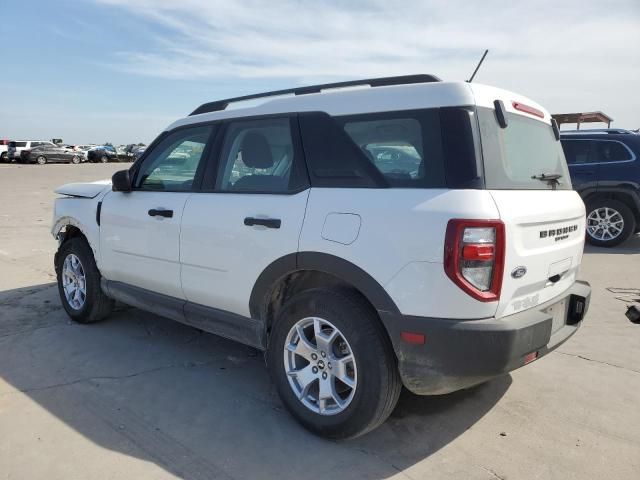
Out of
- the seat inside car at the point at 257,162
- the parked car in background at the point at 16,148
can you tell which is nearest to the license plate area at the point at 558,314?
the seat inside car at the point at 257,162

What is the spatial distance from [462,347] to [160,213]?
2.38 m

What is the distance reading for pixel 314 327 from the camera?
9.63 ft

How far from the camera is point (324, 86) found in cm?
330

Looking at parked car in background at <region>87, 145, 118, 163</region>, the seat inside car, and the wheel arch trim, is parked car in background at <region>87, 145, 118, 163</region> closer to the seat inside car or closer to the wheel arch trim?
the seat inside car

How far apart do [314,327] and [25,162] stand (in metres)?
41.7

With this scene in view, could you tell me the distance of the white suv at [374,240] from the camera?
97.1 inches

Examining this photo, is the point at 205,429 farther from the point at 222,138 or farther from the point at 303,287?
the point at 222,138

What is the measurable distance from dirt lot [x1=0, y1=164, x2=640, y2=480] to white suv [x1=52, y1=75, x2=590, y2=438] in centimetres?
30

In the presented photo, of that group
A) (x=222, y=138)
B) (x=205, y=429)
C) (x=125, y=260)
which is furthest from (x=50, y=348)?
(x=222, y=138)

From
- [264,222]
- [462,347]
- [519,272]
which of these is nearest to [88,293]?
[264,222]

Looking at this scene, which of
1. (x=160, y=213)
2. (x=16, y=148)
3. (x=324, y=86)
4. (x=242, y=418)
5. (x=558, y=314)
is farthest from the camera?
(x=16, y=148)

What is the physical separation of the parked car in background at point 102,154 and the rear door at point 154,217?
44.5 m

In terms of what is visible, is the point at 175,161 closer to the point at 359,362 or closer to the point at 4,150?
the point at 359,362

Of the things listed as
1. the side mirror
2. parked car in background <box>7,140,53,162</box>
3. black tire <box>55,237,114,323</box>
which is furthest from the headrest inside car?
parked car in background <box>7,140,53,162</box>
